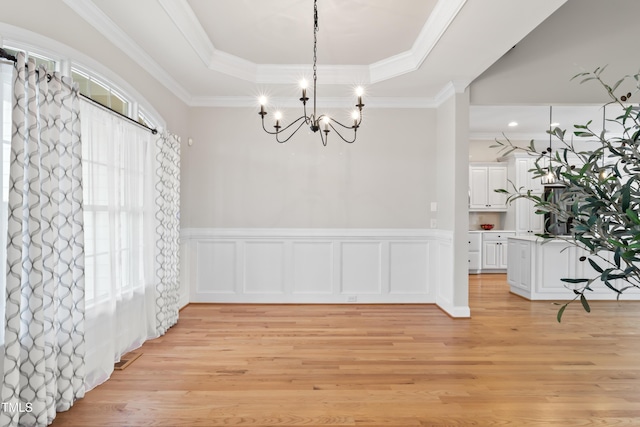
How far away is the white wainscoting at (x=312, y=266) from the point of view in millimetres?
5008

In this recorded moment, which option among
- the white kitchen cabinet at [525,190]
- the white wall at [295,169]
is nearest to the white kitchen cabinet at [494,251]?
the white kitchen cabinet at [525,190]

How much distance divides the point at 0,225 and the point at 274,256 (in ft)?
10.7

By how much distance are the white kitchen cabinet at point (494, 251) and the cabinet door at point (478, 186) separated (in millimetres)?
702

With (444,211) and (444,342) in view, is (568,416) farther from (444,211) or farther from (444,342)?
(444,211)

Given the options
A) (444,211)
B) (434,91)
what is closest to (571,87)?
(434,91)

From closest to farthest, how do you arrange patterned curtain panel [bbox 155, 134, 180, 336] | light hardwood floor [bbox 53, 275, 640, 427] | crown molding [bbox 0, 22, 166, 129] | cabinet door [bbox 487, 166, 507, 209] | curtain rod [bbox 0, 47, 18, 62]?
curtain rod [bbox 0, 47, 18, 62]
crown molding [bbox 0, 22, 166, 129]
light hardwood floor [bbox 53, 275, 640, 427]
patterned curtain panel [bbox 155, 134, 180, 336]
cabinet door [bbox 487, 166, 507, 209]

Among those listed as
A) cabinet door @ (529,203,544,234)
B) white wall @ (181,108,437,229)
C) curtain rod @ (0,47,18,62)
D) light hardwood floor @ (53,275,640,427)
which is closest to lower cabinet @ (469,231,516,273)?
cabinet door @ (529,203,544,234)

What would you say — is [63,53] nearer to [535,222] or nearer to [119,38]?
[119,38]

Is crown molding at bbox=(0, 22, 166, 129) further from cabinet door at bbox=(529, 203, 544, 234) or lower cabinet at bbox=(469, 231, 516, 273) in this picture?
cabinet door at bbox=(529, 203, 544, 234)

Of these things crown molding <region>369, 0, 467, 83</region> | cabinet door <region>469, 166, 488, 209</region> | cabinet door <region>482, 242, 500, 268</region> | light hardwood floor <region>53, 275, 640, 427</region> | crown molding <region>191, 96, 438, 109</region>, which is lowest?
light hardwood floor <region>53, 275, 640, 427</region>

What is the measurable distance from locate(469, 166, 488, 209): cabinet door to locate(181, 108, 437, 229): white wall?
11.5 feet

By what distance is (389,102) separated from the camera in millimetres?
4957

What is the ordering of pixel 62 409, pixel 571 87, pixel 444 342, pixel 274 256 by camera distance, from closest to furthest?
pixel 62 409 → pixel 444 342 → pixel 571 87 → pixel 274 256

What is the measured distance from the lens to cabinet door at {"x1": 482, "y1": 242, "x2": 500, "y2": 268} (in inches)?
309
